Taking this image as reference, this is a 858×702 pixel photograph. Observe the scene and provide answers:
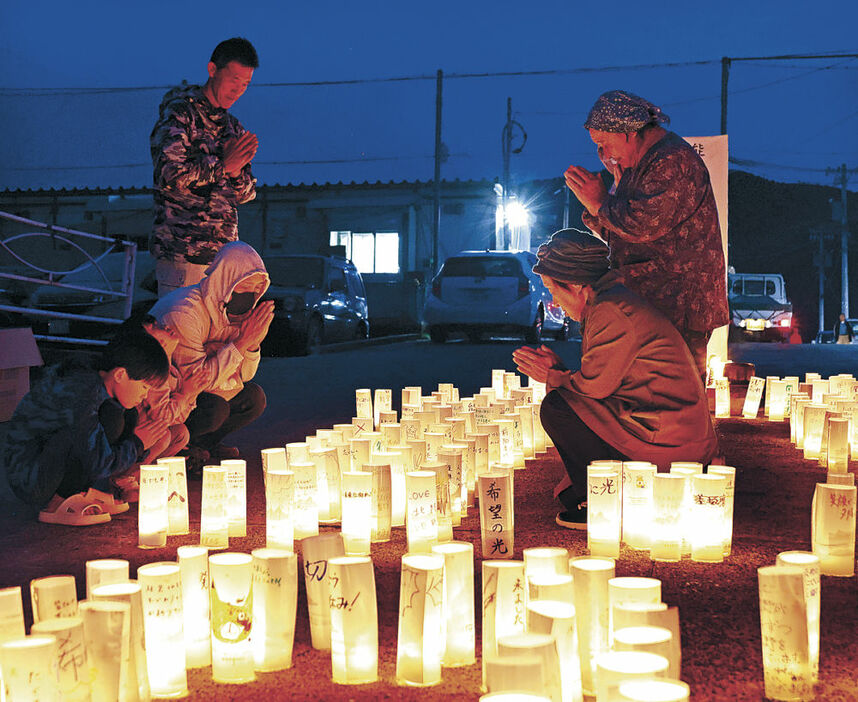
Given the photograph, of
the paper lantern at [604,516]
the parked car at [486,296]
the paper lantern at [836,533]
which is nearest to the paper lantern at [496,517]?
the paper lantern at [604,516]

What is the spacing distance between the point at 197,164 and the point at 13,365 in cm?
287

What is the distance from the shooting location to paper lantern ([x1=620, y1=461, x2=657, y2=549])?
4.04 meters

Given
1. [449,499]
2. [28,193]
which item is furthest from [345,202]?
[449,499]

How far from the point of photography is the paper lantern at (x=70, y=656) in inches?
88.4

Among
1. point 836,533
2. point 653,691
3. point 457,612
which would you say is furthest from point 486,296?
point 653,691

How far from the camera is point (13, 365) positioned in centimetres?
759

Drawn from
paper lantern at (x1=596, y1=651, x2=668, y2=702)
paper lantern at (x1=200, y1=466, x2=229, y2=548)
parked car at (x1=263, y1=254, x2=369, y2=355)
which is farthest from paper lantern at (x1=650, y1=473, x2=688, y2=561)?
parked car at (x1=263, y1=254, x2=369, y2=355)

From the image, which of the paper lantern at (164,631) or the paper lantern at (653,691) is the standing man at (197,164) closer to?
the paper lantern at (164,631)

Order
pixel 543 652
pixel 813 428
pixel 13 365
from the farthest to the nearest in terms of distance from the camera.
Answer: pixel 13 365 < pixel 813 428 < pixel 543 652

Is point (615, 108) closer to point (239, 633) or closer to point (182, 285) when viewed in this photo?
point (182, 285)

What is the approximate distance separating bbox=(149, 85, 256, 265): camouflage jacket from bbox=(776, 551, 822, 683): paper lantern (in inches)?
152

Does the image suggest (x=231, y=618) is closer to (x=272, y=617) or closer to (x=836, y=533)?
(x=272, y=617)

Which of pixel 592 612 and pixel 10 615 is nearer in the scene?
pixel 10 615

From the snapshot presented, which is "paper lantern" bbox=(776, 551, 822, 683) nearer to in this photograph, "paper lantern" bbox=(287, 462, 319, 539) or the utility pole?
"paper lantern" bbox=(287, 462, 319, 539)
